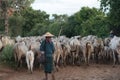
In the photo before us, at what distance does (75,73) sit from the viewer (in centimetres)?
1670

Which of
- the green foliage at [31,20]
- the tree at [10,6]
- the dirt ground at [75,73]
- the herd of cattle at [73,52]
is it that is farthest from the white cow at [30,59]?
the green foliage at [31,20]

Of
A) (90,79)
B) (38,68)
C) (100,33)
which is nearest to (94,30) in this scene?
(100,33)

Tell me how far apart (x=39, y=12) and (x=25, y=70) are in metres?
40.8

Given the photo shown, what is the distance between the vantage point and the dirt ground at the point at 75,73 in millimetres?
Result: 15633

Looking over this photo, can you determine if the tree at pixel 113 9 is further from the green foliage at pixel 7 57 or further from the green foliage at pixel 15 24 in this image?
the green foliage at pixel 15 24

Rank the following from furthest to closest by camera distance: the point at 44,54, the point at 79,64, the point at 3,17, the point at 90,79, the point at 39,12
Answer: the point at 39,12 < the point at 3,17 < the point at 79,64 < the point at 90,79 < the point at 44,54

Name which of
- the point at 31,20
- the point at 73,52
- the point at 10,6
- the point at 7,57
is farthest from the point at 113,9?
the point at 31,20

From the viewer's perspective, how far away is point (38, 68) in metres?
17.7

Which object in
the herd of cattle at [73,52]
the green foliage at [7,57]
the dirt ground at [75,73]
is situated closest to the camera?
the dirt ground at [75,73]

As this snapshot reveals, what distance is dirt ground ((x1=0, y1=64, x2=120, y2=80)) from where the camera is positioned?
1563 centimetres

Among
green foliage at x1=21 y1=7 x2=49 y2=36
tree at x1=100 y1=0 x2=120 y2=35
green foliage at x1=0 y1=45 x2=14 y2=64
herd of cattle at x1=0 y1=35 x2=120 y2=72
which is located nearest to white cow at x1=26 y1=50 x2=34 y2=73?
herd of cattle at x1=0 y1=35 x2=120 y2=72

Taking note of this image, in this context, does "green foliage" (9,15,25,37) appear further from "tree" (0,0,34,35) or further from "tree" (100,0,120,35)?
"tree" (100,0,120,35)

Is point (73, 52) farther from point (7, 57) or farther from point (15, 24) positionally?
point (15, 24)

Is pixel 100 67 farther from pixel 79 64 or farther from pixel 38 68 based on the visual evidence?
pixel 38 68
